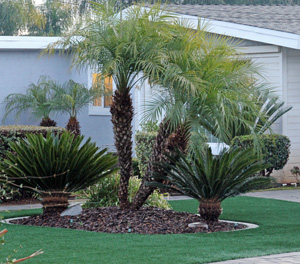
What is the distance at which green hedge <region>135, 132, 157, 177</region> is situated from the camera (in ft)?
49.8

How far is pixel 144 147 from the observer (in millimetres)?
15258

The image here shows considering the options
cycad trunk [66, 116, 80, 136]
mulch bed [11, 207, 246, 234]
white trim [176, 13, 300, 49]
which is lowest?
mulch bed [11, 207, 246, 234]

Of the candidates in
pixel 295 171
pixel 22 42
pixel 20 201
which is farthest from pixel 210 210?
pixel 22 42

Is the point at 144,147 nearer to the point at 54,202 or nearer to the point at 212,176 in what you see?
the point at 54,202

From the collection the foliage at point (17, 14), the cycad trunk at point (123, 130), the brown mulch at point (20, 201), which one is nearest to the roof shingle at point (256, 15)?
the brown mulch at point (20, 201)

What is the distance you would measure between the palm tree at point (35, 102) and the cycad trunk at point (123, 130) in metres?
7.74

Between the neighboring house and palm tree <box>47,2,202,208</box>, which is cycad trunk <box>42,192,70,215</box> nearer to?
palm tree <box>47,2,202,208</box>

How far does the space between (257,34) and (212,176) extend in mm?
6996

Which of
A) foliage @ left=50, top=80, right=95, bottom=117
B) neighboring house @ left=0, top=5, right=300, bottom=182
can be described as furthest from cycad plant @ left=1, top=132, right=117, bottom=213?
foliage @ left=50, top=80, right=95, bottom=117

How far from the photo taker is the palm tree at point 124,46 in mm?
8789

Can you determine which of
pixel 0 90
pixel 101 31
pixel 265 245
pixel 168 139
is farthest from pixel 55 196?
pixel 0 90

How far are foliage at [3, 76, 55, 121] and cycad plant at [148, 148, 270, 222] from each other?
8.47 m

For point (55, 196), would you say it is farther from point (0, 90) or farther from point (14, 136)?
point (0, 90)

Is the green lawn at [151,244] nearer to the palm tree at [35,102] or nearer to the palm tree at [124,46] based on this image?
the palm tree at [124,46]
